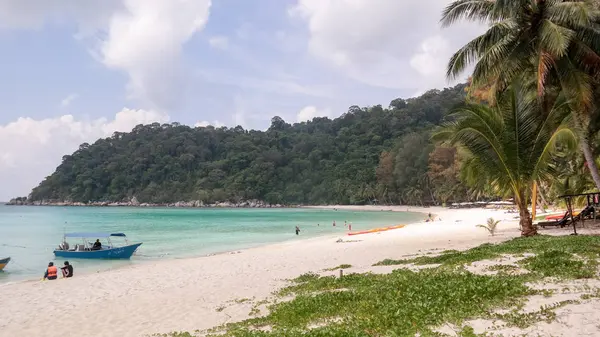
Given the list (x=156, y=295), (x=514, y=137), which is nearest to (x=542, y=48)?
(x=514, y=137)

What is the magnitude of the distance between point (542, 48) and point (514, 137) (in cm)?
300

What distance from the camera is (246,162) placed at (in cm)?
14138

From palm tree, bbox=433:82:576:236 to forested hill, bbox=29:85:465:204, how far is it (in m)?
94.0

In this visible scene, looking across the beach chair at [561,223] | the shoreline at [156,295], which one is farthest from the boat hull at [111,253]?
the beach chair at [561,223]

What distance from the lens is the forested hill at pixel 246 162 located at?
126 meters

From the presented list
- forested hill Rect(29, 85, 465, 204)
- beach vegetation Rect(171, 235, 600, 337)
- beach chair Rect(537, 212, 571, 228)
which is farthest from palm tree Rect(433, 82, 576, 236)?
forested hill Rect(29, 85, 465, 204)

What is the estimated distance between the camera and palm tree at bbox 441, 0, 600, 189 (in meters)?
13.3

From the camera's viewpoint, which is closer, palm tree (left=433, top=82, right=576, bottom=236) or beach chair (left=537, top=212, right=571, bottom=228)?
palm tree (left=433, top=82, right=576, bottom=236)

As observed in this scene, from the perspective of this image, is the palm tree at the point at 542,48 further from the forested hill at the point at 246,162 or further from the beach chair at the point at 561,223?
the forested hill at the point at 246,162

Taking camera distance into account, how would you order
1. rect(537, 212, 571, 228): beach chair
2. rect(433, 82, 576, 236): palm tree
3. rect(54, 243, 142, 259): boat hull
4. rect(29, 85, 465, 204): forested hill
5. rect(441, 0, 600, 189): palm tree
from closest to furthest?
rect(441, 0, 600, 189): palm tree
rect(433, 82, 576, 236): palm tree
rect(537, 212, 571, 228): beach chair
rect(54, 243, 142, 259): boat hull
rect(29, 85, 465, 204): forested hill

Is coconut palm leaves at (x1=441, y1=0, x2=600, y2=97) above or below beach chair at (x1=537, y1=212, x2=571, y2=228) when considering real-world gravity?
above

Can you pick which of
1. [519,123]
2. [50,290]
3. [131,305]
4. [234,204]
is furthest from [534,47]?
[234,204]

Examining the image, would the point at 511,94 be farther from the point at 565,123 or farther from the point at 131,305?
the point at 131,305

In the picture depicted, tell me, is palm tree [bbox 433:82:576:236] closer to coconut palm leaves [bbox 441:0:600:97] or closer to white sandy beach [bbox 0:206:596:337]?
coconut palm leaves [bbox 441:0:600:97]
